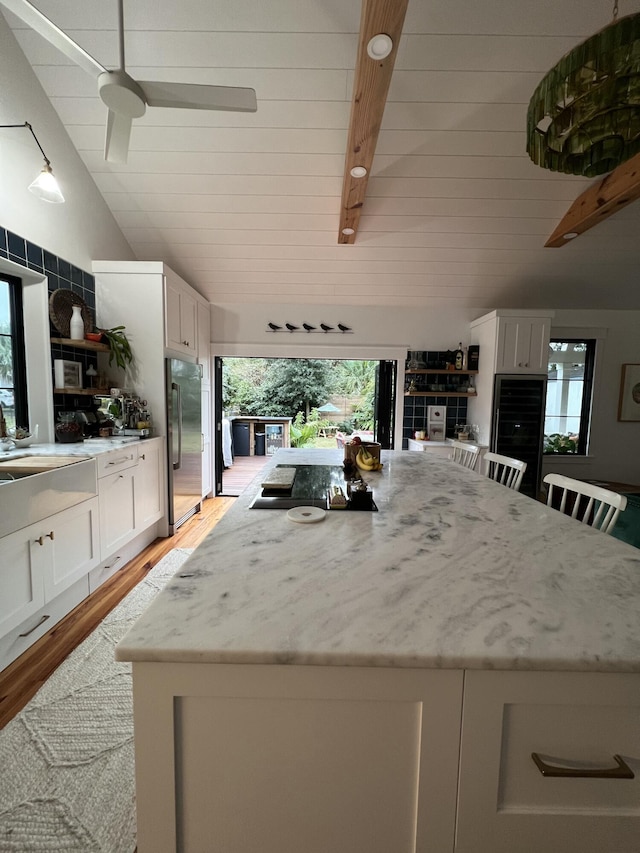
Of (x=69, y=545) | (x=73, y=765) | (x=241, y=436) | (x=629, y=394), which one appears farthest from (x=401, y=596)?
(x=241, y=436)

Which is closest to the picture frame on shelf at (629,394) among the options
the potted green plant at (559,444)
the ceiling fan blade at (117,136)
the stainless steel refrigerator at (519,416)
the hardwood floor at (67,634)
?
the potted green plant at (559,444)

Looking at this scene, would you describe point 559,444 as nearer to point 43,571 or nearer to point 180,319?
point 180,319

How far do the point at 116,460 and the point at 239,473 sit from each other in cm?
365

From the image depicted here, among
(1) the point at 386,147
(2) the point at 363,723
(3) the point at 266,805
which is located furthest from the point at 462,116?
→ (3) the point at 266,805

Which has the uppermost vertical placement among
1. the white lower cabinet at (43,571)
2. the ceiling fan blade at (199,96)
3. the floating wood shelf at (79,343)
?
the ceiling fan blade at (199,96)

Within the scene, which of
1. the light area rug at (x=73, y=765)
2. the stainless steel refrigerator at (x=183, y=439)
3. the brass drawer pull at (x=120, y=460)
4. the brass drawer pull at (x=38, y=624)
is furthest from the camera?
the stainless steel refrigerator at (x=183, y=439)

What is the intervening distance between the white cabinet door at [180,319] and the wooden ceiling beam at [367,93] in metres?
1.57

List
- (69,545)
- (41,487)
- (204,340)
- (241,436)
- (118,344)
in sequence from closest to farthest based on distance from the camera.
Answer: (41,487) < (69,545) < (118,344) < (204,340) < (241,436)

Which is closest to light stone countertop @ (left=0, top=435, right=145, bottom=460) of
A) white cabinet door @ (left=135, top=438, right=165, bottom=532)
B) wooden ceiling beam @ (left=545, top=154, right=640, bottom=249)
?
white cabinet door @ (left=135, top=438, right=165, bottom=532)

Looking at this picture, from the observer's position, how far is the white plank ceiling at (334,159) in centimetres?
Answer: 207

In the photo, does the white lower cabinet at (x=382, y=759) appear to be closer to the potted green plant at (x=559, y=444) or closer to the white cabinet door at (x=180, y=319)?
the white cabinet door at (x=180, y=319)

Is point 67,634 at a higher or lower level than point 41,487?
lower

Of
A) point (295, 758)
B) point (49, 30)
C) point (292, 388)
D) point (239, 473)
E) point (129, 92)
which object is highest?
point (49, 30)

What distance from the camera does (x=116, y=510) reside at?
2508mm
